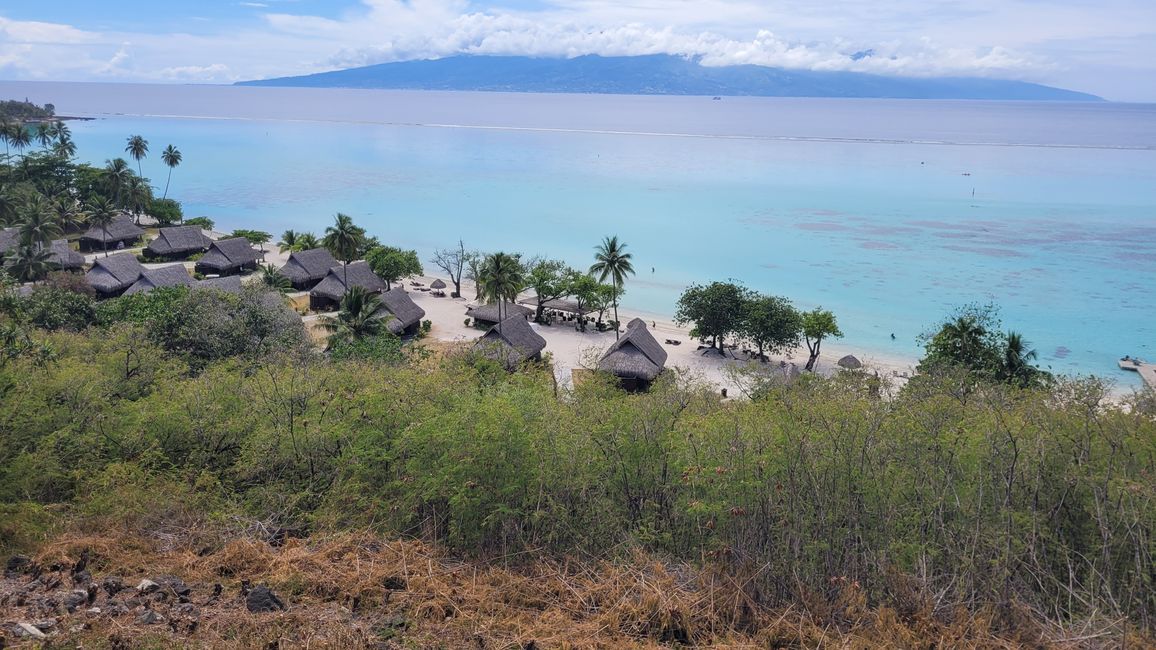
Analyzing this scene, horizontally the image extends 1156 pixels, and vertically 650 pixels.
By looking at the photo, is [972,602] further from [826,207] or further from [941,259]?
[826,207]

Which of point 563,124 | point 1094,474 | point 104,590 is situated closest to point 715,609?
point 1094,474

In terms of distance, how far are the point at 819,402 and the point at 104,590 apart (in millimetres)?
7252

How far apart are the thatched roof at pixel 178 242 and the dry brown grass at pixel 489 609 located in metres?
35.5

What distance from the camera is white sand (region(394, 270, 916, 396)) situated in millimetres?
24484

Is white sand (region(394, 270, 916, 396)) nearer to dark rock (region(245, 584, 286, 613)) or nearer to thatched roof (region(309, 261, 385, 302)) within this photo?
thatched roof (region(309, 261, 385, 302))

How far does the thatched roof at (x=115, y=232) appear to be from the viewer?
39.3m

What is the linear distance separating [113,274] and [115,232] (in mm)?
11216

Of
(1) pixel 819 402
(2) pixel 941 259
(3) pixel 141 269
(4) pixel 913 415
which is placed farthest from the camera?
(2) pixel 941 259

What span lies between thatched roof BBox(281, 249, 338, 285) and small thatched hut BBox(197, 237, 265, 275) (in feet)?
13.2

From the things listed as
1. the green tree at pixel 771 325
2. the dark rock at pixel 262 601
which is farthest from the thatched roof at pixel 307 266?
the dark rock at pixel 262 601

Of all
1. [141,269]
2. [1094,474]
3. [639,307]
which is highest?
[1094,474]

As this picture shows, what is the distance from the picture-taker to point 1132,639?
5387mm

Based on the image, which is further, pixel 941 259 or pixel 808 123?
pixel 808 123

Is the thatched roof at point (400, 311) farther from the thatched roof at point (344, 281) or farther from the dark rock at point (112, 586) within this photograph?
the dark rock at point (112, 586)
